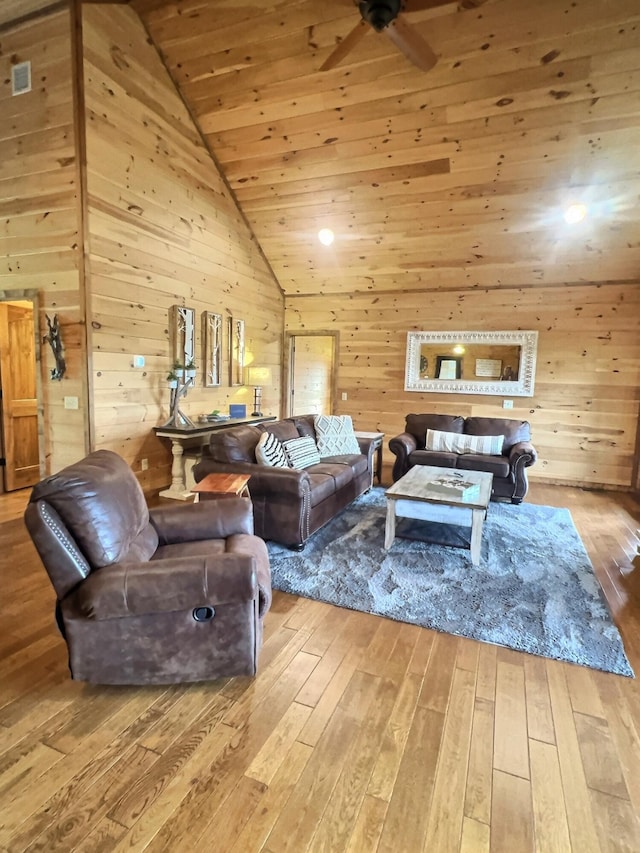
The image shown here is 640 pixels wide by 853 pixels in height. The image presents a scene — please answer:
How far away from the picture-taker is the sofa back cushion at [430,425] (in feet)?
17.9

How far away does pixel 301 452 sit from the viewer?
414cm

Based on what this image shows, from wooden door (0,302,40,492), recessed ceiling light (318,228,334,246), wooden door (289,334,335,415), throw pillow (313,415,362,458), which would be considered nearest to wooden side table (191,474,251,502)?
throw pillow (313,415,362,458)

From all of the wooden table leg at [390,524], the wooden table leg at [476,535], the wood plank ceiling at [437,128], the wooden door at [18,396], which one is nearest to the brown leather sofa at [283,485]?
the wooden table leg at [390,524]

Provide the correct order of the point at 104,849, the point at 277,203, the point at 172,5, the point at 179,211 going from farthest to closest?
the point at 277,203 < the point at 179,211 < the point at 172,5 < the point at 104,849

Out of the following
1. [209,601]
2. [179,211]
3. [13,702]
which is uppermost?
[179,211]

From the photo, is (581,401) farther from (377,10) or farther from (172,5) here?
(172,5)

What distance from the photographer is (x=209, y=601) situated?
1796 mm

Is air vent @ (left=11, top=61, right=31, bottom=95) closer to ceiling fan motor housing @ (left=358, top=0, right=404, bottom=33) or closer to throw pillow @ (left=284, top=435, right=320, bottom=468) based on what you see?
ceiling fan motor housing @ (left=358, top=0, right=404, bottom=33)

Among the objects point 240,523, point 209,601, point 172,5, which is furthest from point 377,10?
point 209,601

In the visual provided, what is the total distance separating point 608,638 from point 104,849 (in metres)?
2.40

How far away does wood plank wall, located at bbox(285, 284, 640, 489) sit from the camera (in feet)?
18.3

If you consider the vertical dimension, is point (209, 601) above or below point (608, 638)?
above

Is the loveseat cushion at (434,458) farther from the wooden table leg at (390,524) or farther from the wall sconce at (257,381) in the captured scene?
the wall sconce at (257,381)

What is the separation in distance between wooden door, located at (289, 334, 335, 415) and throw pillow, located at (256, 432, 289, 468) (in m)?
3.52
